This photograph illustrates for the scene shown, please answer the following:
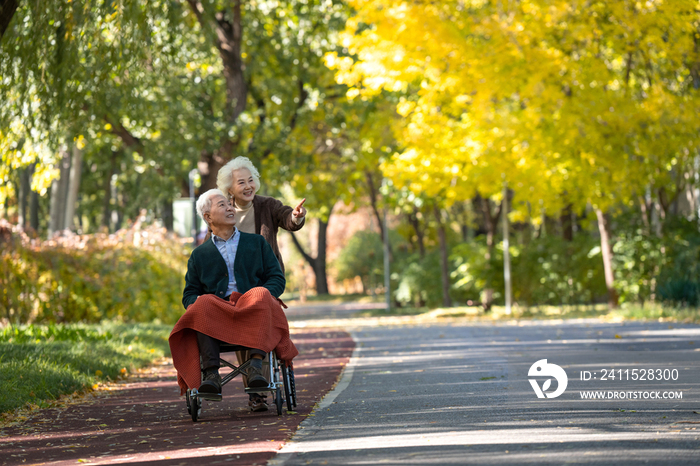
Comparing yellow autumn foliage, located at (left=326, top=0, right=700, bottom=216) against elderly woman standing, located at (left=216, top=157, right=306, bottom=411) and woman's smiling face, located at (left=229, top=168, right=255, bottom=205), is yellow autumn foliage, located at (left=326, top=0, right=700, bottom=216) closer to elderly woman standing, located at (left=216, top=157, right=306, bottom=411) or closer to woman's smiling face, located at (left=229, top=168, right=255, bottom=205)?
elderly woman standing, located at (left=216, top=157, right=306, bottom=411)

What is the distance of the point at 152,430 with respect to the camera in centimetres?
678

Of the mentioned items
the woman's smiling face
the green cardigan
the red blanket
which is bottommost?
the red blanket

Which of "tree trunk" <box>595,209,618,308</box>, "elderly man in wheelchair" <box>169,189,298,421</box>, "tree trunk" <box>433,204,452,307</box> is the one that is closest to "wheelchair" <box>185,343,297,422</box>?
"elderly man in wheelchair" <box>169,189,298,421</box>

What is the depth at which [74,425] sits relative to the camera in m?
7.28

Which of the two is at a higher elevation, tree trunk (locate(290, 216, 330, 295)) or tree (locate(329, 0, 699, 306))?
tree (locate(329, 0, 699, 306))

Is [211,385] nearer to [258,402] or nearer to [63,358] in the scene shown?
[258,402]

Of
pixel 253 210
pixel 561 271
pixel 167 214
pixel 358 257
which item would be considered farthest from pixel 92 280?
pixel 358 257

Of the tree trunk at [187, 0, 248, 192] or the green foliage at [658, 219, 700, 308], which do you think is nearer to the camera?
the green foliage at [658, 219, 700, 308]

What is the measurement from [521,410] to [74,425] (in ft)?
11.5

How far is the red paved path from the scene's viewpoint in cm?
559

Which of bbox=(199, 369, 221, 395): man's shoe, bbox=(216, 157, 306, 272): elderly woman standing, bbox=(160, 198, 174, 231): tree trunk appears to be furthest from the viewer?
bbox=(160, 198, 174, 231): tree trunk

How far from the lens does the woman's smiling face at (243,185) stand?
306 inches

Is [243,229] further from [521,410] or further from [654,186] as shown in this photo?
[654,186]
